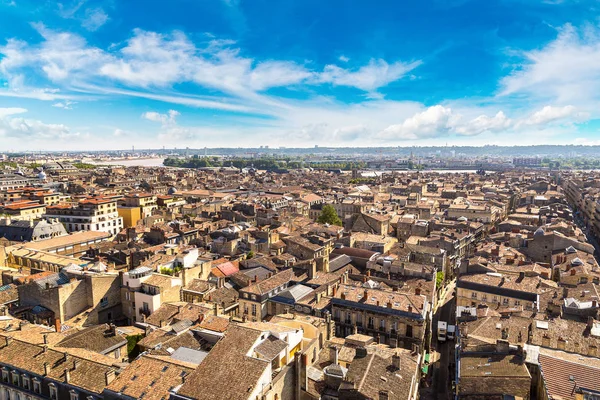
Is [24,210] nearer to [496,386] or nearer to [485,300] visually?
[485,300]

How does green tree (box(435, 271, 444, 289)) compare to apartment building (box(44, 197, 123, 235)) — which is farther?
apartment building (box(44, 197, 123, 235))

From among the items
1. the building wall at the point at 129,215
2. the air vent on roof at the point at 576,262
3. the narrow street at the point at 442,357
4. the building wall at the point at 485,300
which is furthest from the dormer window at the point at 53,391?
the building wall at the point at 129,215

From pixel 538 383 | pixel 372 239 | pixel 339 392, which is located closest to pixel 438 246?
pixel 372 239

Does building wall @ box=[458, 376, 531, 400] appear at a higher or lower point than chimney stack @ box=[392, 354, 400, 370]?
lower

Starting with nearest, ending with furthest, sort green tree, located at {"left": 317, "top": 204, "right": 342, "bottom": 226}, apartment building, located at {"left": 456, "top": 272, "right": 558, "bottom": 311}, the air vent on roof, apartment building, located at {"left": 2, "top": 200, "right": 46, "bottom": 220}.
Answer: apartment building, located at {"left": 456, "top": 272, "right": 558, "bottom": 311} < the air vent on roof < apartment building, located at {"left": 2, "top": 200, "right": 46, "bottom": 220} < green tree, located at {"left": 317, "top": 204, "right": 342, "bottom": 226}

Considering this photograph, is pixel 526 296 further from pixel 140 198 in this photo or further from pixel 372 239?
pixel 140 198

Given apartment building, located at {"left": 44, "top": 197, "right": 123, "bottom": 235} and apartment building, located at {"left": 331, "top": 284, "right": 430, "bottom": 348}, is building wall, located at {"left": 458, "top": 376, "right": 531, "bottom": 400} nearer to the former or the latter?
apartment building, located at {"left": 331, "top": 284, "right": 430, "bottom": 348}

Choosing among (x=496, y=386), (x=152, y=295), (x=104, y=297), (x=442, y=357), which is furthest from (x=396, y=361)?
(x=104, y=297)

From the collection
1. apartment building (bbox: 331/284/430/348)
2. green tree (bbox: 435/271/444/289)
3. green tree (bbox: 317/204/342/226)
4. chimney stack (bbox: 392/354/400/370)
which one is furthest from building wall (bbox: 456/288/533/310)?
green tree (bbox: 317/204/342/226)
